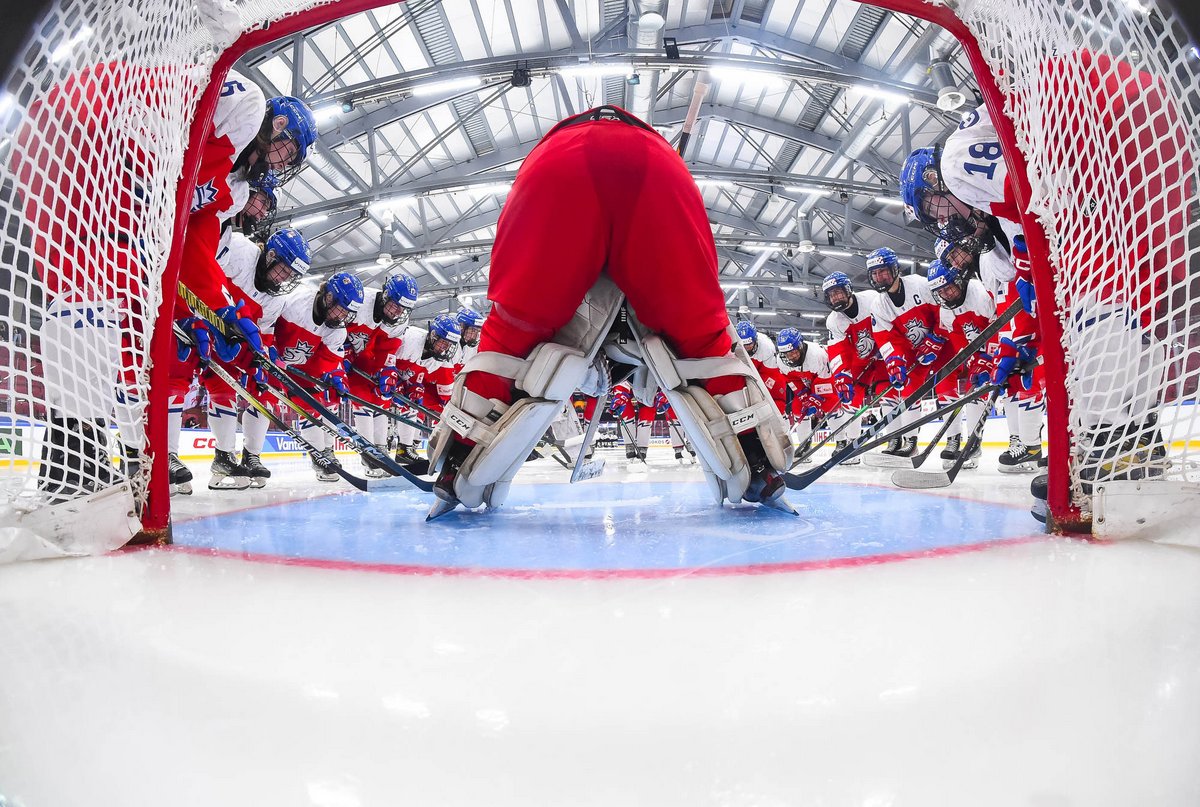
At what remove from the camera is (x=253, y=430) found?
3.64 m

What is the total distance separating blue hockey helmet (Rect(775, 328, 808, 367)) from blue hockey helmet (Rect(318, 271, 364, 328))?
17.1 ft

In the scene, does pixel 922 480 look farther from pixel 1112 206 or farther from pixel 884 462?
pixel 884 462

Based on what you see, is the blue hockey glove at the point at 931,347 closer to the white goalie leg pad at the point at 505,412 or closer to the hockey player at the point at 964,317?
the hockey player at the point at 964,317

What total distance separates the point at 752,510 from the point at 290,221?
36.4 ft

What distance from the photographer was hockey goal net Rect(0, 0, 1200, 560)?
1122mm

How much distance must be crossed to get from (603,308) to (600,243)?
20 centimetres

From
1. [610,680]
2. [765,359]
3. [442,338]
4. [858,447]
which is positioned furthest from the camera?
[765,359]

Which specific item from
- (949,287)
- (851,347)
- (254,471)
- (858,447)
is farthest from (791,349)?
(254,471)

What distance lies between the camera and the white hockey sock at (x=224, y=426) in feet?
11.2

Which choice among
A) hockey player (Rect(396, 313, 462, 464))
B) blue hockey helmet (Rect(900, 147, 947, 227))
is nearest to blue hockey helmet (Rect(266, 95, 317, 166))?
blue hockey helmet (Rect(900, 147, 947, 227))

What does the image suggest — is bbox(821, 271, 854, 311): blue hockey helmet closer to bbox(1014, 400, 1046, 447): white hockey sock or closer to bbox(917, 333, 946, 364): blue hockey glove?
bbox(917, 333, 946, 364): blue hockey glove

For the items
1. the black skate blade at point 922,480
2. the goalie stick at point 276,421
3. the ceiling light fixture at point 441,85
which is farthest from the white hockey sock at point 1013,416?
the ceiling light fixture at point 441,85

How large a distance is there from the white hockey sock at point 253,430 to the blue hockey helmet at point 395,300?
68.5 inches

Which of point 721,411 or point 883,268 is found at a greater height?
point 883,268
